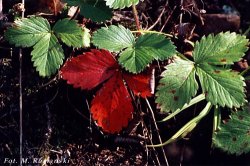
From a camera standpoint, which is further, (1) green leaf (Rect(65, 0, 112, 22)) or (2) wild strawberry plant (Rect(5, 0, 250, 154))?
(1) green leaf (Rect(65, 0, 112, 22))

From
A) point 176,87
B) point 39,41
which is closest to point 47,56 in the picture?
point 39,41

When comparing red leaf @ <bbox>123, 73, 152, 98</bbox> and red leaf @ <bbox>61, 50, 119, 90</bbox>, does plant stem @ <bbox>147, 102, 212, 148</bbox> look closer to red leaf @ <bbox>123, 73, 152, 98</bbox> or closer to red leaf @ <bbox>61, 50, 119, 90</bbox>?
red leaf @ <bbox>123, 73, 152, 98</bbox>

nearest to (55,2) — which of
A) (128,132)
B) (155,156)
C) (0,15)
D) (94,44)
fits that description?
(0,15)

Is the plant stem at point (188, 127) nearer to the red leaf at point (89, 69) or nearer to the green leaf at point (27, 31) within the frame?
the red leaf at point (89, 69)

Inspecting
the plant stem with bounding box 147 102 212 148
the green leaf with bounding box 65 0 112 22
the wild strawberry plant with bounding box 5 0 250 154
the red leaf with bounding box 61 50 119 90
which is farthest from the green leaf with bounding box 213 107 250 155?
the green leaf with bounding box 65 0 112 22

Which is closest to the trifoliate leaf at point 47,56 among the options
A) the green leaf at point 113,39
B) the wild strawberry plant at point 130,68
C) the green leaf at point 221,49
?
the wild strawberry plant at point 130,68

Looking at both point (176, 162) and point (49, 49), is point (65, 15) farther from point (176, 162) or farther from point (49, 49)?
point (176, 162)
